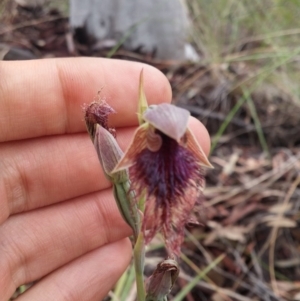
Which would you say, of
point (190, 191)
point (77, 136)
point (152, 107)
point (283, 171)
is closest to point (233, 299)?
point (283, 171)

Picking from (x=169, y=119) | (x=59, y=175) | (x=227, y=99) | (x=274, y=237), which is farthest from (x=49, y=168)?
(x=227, y=99)

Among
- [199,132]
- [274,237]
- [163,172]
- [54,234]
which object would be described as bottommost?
[274,237]

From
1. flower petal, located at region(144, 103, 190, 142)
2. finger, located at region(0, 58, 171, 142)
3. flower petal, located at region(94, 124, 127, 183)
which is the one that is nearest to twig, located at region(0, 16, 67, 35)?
finger, located at region(0, 58, 171, 142)

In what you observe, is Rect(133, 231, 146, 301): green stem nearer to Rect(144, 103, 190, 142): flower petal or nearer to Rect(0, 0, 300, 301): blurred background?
Rect(144, 103, 190, 142): flower petal

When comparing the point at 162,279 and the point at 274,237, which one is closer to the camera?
the point at 162,279

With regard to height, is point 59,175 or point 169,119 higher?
point 169,119

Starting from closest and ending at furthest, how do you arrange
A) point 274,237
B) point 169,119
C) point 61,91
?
point 169,119 < point 61,91 < point 274,237

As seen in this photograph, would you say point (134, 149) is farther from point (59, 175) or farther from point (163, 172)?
point (59, 175)
